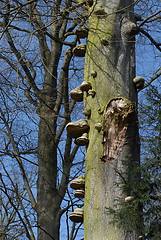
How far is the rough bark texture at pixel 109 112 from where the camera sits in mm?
2912

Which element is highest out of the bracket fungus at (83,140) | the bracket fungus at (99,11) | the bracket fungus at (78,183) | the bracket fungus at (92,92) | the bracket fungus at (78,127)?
the bracket fungus at (99,11)

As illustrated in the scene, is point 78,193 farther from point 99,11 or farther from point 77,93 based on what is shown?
point 99,11

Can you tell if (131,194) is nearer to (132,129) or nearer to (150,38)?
(132,129)

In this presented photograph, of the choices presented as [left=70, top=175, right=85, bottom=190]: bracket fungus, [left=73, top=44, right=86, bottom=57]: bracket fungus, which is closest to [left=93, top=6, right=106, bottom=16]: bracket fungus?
[left=73, top=44, right=86, bottom=57]: bracket fungus

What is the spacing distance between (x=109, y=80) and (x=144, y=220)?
135 centimetres

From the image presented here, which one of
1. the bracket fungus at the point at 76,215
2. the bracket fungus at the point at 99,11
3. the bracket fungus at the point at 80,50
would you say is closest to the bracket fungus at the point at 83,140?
the bracket fungus at the point at 76,215

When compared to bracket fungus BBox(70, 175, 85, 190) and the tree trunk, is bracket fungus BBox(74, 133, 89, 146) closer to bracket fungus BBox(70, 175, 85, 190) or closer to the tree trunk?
bracket fungus BBox(70, 175, 85, 190)

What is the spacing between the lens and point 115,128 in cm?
312

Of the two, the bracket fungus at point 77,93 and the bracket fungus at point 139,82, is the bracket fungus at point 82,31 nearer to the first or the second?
the bracket fungus at point 77,93

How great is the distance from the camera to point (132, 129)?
10.2ft

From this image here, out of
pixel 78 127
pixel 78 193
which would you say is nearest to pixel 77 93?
pixel 78 127

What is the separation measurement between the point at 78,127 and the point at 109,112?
352mm

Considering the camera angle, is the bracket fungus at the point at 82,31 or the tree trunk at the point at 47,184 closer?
the bracket fungus at the point at 82,31

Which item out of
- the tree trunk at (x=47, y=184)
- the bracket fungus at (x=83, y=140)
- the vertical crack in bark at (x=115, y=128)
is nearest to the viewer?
the vertical crack in bark at (x=115, y=128)
